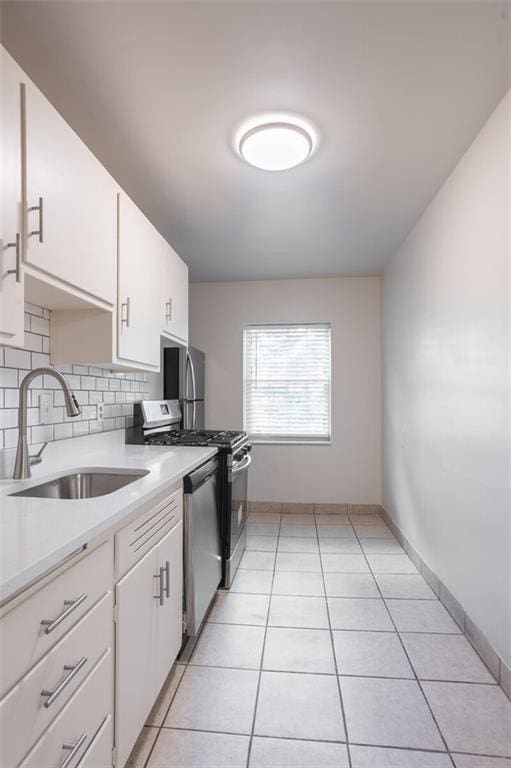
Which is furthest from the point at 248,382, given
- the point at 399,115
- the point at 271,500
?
the point at 399,115

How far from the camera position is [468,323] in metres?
2.09

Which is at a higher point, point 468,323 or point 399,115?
point 399,115

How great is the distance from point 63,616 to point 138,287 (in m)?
1.65

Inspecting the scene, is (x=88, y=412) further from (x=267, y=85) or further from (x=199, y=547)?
(x=267, y=85)

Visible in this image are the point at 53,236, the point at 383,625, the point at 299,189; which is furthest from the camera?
the point at 299,189

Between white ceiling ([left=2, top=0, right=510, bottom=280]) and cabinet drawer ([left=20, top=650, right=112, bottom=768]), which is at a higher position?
white ceiling ([left=2, top=0, right=510, bottom=280])

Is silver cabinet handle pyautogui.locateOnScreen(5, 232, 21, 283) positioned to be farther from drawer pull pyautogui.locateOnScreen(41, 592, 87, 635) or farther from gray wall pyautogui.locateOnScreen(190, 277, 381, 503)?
gray wall pyautogui.locateOnScreen(190, 277, 381, 503)

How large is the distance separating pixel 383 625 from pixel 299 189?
250 cm

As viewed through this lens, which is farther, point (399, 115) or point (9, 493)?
point (399, 115)

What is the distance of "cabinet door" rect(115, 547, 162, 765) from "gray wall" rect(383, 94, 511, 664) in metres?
1.43

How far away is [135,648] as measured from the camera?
1.33 metres

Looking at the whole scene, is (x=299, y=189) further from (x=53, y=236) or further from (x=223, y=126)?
(x=53, y=236)

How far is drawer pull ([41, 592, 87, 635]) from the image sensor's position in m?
0.87

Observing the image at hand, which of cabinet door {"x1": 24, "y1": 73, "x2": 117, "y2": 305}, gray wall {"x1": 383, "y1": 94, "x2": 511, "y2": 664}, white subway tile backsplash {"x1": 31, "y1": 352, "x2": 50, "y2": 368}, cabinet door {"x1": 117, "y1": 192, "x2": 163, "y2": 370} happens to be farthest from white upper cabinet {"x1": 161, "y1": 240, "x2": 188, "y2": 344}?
gray wall {"x1": 383, "y1": 94, "x2": 511, "y2": 664}
